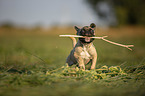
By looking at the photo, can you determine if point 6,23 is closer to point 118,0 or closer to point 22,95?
point 118,0

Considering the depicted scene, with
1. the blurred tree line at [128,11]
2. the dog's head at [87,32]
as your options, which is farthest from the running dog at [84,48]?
the blurred tree line at [128,11]

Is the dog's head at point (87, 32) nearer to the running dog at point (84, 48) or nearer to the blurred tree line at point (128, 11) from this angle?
the running dog at point (84, 48)

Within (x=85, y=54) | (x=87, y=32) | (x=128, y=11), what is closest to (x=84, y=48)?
(x=85, y=54)

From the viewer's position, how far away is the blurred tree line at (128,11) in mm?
29766

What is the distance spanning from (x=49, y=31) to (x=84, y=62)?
26911mm

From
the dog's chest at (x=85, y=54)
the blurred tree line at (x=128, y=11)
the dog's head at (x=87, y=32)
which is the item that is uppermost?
the blurred tree line at (x=128, y=11)

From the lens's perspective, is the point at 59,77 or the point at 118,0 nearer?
the point at 59,77

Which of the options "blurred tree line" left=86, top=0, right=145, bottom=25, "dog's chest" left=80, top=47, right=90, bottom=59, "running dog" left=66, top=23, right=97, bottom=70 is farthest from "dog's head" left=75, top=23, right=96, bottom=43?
"blurred tree line" left=86, top=0, right=145, bottom=25

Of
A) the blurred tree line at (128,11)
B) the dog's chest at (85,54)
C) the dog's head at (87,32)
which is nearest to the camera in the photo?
the dog's head at (87,32)

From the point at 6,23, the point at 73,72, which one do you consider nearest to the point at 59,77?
the point at 73,72

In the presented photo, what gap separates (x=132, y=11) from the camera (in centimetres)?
3105

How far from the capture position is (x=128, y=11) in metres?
31.3

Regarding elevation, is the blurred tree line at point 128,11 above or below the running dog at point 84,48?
above

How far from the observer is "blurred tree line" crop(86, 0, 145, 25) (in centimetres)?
2977
